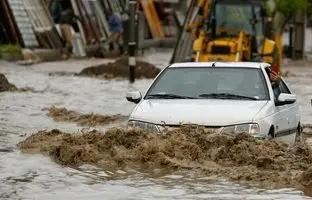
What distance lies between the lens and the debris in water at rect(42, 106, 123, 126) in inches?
762

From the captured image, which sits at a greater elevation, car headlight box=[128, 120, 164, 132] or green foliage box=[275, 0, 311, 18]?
car headlight box=[128, 120, 164, 132]

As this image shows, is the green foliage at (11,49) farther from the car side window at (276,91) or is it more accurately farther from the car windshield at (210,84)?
the car side window at (276,91)

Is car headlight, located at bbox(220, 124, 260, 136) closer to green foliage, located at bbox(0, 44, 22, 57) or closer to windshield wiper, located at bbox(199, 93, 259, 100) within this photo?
windshield wiper, located at bbox(199, 93, 259, 100)

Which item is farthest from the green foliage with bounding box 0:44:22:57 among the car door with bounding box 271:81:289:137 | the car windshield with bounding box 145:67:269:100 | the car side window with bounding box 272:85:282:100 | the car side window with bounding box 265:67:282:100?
the car door with bounding box 271:81:289:137

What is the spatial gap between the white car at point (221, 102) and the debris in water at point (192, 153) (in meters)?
0.16

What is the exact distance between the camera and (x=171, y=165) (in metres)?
12.4

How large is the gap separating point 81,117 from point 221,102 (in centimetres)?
694

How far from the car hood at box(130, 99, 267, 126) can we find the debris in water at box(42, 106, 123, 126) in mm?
5911

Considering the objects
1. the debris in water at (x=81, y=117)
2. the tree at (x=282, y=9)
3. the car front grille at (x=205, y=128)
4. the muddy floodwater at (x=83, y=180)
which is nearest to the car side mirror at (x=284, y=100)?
the car front grille at (x=205, y=128)

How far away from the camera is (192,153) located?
12.8 meters

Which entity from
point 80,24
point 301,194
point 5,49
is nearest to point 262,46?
point 5,49

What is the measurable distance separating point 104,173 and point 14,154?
207 centimetres

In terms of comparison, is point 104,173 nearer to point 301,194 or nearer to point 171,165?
point 171,165

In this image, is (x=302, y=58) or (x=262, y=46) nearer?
(x=262, y=46)
